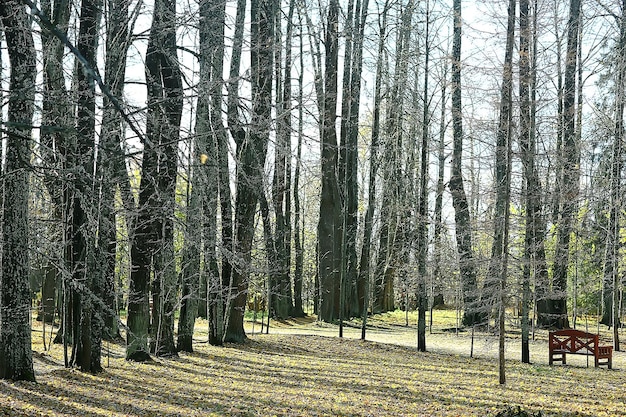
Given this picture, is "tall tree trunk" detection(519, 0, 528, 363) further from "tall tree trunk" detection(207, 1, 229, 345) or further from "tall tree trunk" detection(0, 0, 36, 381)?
"tall tree trunk" detection(0, 0, 36, 381)

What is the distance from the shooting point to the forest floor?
8438mm

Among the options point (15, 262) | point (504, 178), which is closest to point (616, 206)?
point (504, 178)

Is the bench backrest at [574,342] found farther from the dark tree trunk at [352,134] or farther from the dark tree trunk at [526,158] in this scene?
the dark tree trunk at [352,134]

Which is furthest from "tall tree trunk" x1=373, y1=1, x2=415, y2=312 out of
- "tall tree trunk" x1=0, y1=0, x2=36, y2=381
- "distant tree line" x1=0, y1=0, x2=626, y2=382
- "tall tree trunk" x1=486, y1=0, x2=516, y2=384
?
"tall tree trunk" x1=0, y1=0, x2=36, y2=381

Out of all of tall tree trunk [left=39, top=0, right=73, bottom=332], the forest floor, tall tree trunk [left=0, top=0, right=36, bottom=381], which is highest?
tall tree trunk [left=39, top=0, right=73, bottom=332]

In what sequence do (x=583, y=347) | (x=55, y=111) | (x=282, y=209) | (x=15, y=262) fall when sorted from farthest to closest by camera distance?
(x=282, y=209) → (x=583, y=347) → (x=15, y=262) → (x=55, y=111)

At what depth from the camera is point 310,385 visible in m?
10.7

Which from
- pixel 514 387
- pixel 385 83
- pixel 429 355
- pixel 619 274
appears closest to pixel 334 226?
pixel 385 83

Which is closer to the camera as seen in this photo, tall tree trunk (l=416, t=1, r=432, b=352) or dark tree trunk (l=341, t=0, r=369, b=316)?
tall tree trunk (l=416, t=1, r=432, b=352)

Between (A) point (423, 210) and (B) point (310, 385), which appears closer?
(B) point (310, 385)

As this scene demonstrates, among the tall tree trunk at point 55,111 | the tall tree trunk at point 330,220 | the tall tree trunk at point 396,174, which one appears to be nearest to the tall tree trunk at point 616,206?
the tall tree trunk at point 396,174

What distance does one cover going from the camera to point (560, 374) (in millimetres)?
13555

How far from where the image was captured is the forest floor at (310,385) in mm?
8438

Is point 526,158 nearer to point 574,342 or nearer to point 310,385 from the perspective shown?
point 574,342
